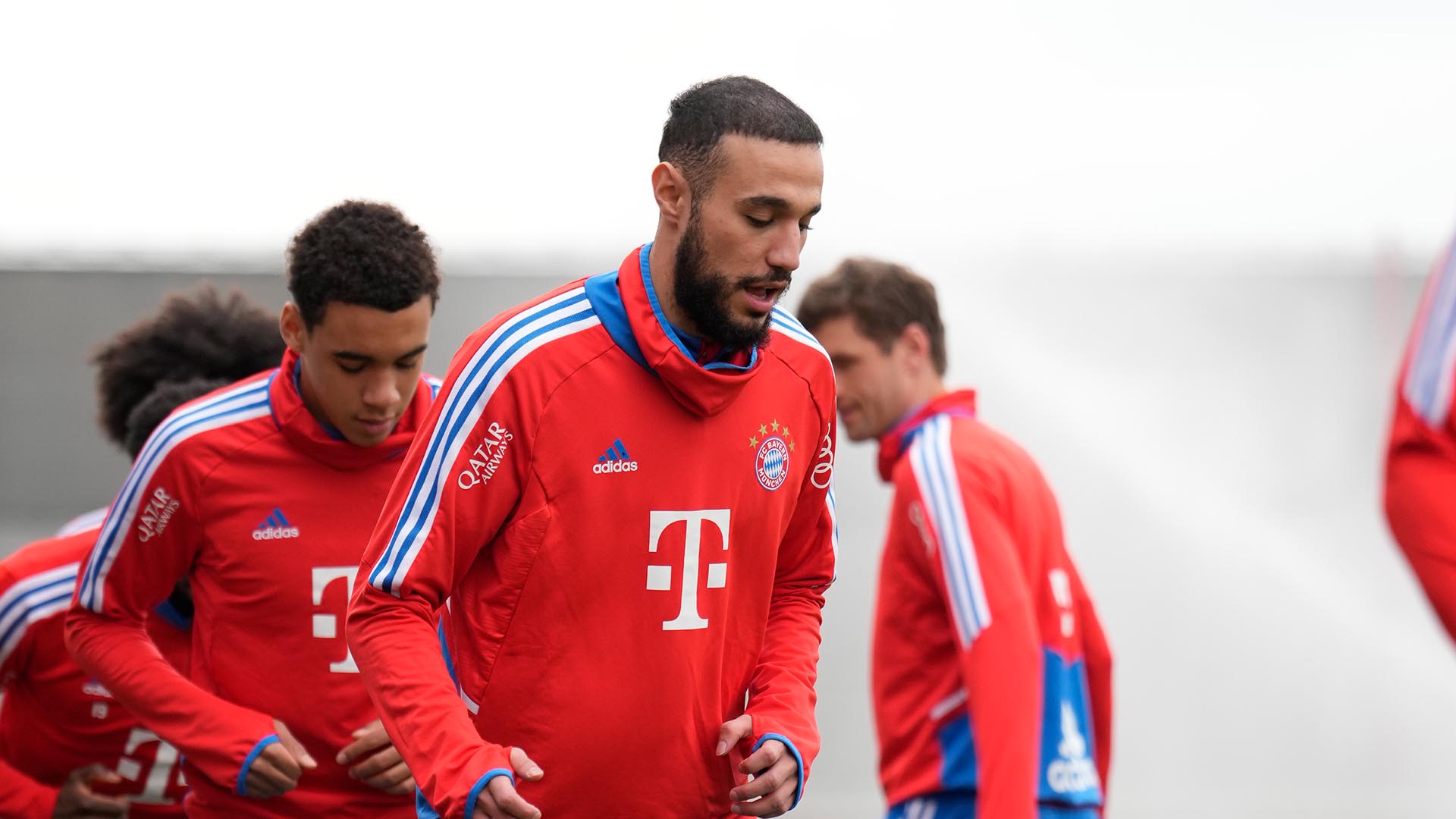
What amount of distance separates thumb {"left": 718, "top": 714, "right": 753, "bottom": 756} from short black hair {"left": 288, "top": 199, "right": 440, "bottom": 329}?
116 centimetres

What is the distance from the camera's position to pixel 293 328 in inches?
136

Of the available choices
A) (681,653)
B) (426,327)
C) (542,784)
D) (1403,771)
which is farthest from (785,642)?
(1403,771)

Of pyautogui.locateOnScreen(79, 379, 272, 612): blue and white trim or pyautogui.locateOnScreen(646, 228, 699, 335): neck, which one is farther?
pyautogui.locateOnScreen(79, 379, 272, 612): blue and white trim

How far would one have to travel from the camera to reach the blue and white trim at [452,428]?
8.25 ft

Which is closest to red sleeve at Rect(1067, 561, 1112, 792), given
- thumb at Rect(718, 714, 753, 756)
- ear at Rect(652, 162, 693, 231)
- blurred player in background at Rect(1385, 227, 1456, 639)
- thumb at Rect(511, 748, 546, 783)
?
thumb at Rect(718, 714, 753, 756)

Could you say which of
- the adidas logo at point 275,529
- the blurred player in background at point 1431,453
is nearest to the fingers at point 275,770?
the adidas logo at point 275,529

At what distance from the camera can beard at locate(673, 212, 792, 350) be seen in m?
2.58

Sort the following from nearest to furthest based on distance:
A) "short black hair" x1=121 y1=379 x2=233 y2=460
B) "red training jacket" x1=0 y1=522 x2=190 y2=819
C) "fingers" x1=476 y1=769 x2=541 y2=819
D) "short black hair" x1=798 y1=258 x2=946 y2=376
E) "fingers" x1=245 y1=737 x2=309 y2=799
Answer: "fingers" x1=476 y1=769 x2=541 y2=819
"fingers" x1=245 y1=737 x2=309 y2=799
"short black hair" x1=798 y1=258 x2=946 y2=376
"red training jacket" x1=0 y1=522 x2=190 y2=819
"short black hair" x1=121 y1=379 x2=233 y2=460

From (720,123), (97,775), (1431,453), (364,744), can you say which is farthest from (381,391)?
(1431,453)

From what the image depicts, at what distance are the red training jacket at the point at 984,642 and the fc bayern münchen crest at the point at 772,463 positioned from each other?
54 centimetres

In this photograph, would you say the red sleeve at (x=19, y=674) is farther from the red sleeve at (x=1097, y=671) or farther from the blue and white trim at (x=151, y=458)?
the red sleeve at (x=1097, y=671)

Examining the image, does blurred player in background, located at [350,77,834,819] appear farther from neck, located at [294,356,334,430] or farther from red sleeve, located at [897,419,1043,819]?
neck, located at [294,356,334,430]

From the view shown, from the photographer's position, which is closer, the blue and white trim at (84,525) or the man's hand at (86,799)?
the man's hand at (86,799)

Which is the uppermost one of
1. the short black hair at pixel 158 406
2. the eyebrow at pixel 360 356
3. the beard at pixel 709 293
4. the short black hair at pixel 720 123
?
the short black hair at pixel 720 123
